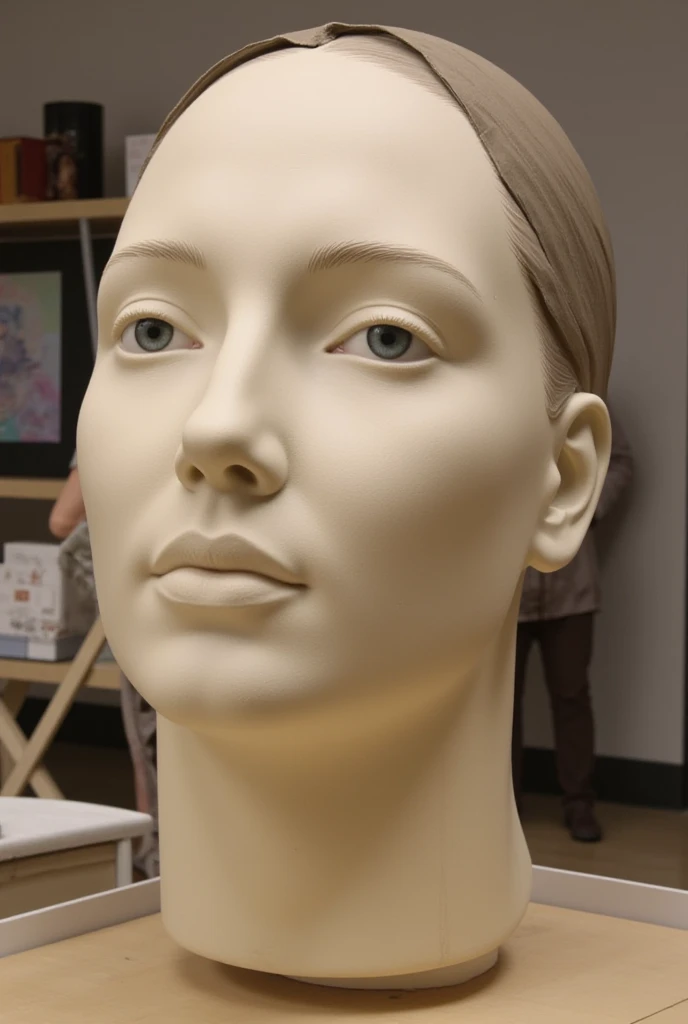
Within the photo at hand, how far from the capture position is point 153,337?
144 cm

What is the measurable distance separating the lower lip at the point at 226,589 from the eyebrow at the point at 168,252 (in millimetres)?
293

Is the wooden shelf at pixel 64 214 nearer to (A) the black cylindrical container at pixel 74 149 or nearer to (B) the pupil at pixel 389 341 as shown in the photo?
(A) the black cylindrical container at pixel 74 149

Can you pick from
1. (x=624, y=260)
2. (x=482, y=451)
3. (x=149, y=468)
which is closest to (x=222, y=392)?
(x=149, y=468)

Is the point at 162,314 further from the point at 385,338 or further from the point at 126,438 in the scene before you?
the point at 385,338

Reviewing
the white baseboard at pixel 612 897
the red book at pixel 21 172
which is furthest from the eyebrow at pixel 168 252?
the red book at pixel 21 172

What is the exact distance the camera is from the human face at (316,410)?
4.27ft

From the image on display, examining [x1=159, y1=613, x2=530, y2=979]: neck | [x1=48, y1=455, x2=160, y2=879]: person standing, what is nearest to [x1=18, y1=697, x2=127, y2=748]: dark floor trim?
[x1=48, y1=455, x2=160, y2=879]: person standing

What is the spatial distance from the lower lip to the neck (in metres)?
0.17

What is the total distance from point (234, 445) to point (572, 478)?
44cm

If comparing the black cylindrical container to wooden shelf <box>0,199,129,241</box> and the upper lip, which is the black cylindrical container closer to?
wooden shelf <box>0,199,129,241</box>

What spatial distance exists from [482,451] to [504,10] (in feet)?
14.4

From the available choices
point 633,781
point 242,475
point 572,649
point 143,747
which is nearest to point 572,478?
point 242,475

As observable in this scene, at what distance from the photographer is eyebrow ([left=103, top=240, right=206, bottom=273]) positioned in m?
1.37

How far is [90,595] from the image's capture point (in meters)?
4.59
